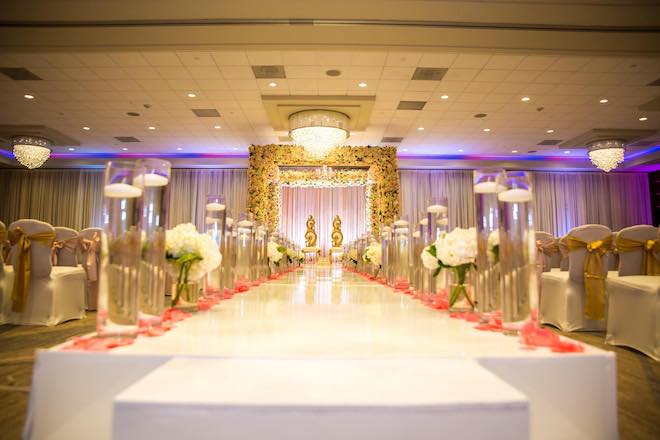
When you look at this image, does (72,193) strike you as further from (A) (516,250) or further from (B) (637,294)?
(A) (516,250)

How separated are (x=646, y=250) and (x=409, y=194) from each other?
10009mm

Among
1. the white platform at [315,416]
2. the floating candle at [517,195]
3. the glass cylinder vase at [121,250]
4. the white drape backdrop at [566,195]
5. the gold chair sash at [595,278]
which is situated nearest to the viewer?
the white platform at [315,416]

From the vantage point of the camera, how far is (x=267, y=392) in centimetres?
55

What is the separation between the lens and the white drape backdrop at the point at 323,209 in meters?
14.6

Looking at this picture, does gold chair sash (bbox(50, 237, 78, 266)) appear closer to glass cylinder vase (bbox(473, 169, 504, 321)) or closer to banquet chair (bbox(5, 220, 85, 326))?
banquet chair (bbox(5, 220, 85, 326))

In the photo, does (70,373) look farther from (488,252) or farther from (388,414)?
(488,252)

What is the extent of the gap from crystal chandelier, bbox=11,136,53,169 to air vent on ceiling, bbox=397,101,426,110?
8.35 metres

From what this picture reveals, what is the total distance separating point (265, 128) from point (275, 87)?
8.12ft

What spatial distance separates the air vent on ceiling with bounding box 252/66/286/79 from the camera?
6.32 m

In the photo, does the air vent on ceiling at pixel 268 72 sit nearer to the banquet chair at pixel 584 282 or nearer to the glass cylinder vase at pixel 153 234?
the banquet chair at pixel 584 282

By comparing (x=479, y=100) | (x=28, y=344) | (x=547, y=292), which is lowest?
(x=28, y=344)

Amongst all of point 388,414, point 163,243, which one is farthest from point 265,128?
point 388,414

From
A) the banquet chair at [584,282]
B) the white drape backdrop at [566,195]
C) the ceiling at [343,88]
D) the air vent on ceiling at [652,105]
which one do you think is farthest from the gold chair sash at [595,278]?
the white drape backdrop at [566,195]

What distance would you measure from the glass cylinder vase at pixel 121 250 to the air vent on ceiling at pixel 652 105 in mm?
9297
